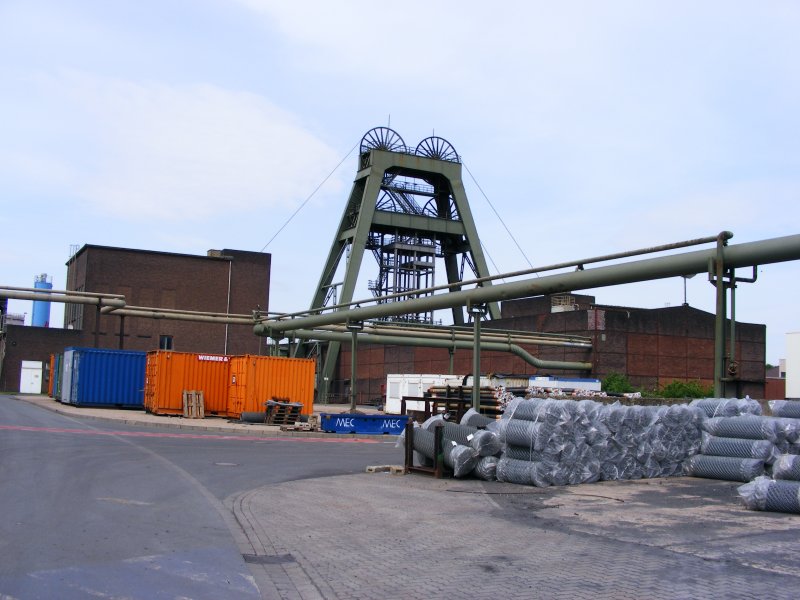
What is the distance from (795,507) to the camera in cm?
1105

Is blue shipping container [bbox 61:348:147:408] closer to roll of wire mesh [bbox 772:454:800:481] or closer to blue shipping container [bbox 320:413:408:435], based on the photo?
blue shipping container [bbox 320:413:408:435]

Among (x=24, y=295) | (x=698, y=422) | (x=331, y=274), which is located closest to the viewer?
(x=698, y=422)

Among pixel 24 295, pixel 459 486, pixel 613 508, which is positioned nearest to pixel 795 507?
pixel 613 508

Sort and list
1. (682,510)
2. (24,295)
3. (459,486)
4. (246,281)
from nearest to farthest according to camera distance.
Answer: (682,510)
(459,486)
(24,295)
(246,281)

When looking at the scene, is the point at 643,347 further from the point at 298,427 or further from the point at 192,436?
the point at 192,436

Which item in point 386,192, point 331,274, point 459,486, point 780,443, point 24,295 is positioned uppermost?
point 386,192

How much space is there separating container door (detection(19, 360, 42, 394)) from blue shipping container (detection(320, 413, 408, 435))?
48590 mm

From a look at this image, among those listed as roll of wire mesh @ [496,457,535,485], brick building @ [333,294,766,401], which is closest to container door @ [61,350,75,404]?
brick building @ [333,294,766,401]

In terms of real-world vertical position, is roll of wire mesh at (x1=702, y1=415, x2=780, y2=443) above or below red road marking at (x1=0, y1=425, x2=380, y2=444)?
above

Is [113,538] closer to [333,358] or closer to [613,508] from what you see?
[613,508]

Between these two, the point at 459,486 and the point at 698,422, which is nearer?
the point at 459,486

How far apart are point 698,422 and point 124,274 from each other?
64217mm

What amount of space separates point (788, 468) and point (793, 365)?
41.7 metres

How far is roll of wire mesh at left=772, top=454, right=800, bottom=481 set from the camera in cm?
1195
